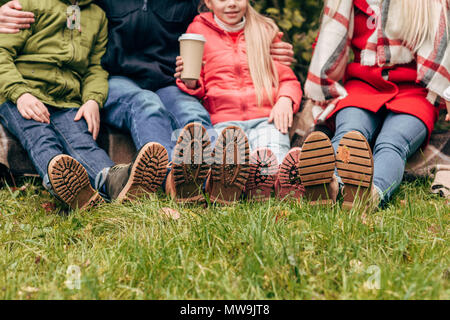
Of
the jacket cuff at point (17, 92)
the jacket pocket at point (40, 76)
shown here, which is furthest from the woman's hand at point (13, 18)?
the jacket cuff at point (17, 92)

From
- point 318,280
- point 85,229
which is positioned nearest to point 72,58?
point 85,229

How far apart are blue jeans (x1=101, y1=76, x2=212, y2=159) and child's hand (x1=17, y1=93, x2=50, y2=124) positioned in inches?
16.7

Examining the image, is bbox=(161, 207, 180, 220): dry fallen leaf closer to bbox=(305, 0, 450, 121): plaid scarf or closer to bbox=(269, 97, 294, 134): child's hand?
bbox=(269, 97, 294, 134): child's hand

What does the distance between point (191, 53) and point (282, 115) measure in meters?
0.67

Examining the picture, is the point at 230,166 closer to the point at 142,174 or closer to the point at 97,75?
the point at 142,174

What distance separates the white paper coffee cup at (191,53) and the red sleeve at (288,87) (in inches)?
23.4

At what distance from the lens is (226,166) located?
222 cm

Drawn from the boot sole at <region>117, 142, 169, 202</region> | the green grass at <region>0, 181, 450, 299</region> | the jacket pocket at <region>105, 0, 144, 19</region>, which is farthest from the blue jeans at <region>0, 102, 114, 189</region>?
the jacket pocket at <region>105, 0, 144, 19</region>

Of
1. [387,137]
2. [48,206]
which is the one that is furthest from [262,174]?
[48,206]

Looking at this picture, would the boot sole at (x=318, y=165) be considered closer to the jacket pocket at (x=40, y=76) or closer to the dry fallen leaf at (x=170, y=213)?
the dry fallen leaf at (x=170, y=213)

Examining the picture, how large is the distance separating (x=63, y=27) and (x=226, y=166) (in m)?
1.47

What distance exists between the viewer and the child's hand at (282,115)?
9.30 feet

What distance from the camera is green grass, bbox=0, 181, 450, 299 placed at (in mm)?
1419
